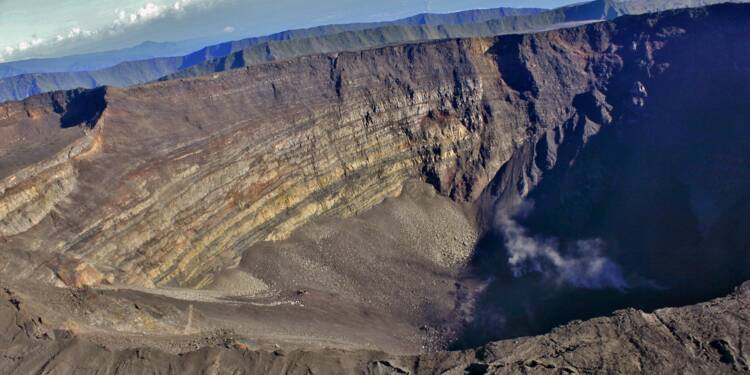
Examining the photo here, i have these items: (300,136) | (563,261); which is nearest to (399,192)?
(300,136)

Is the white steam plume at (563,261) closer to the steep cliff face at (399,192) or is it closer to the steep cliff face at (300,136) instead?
the steep cliff face at (399,192)

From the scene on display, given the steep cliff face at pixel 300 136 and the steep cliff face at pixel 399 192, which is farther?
the steep cliff face at pixel 300 136

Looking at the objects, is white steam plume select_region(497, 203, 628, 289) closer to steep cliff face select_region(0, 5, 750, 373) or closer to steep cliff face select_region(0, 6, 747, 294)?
steep cliff face select_region(0, 5, 750, 373)

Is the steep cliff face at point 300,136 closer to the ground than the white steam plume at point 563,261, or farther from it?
farther from it

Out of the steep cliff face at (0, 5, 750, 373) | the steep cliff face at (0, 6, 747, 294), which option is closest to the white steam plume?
the steep cliff face at (0, 5, 750, 373)

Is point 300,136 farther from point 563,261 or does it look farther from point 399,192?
point 563,261

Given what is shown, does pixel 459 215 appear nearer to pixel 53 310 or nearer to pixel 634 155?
pixel 634 155

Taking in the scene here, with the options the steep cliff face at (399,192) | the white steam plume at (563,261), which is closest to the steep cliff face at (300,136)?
the steep cliff face at (399,192)

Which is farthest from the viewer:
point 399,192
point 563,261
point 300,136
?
point 399,192

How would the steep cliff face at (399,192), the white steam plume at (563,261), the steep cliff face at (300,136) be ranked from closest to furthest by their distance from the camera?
the steep cliff face at (399,192) < the steep cliff face at (300,136) < the white steam plume at (563,261)

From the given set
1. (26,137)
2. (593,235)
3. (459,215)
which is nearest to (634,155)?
(593,235)

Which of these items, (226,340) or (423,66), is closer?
(226,340)
